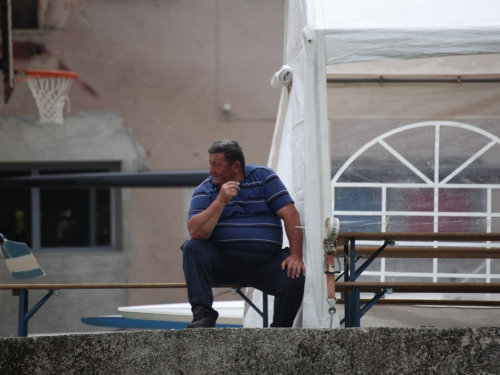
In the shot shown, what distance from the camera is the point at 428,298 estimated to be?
5.70 m

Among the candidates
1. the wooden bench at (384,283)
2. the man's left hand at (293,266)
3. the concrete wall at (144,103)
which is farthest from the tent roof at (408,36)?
the concrete wall at (144,103)

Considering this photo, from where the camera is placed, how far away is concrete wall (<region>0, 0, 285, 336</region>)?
1053 centimetres

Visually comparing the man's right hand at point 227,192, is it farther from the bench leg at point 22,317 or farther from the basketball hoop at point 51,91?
the basketball hoop at point 51,91

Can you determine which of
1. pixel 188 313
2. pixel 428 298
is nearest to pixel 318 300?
pixel 428 298

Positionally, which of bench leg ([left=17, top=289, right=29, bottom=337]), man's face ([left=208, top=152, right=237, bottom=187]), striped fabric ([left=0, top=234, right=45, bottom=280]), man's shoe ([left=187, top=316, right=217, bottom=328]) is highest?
man's face ([left=208, top=152, right=237, bottom=187])

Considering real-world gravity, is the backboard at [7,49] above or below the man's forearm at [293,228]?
above

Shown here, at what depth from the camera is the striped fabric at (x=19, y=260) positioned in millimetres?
5867

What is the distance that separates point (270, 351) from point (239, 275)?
→ 0.97 meters

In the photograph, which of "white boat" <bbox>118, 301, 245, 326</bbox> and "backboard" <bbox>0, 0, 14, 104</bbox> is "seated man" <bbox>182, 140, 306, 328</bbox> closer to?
"white boat" <bbox>118, 301, 245, 326</bbox>

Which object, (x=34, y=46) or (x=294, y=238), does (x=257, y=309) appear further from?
(x=34, y=46)

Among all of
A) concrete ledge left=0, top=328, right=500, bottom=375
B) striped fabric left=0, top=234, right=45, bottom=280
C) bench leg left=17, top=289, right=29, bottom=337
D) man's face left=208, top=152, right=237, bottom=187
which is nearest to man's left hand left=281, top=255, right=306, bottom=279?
man's face left=208, top=152, right=237, bottom=187

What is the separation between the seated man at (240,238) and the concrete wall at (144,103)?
581 cm

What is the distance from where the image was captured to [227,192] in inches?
179

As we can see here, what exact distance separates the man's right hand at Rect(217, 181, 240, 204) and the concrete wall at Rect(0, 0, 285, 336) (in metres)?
6.10
